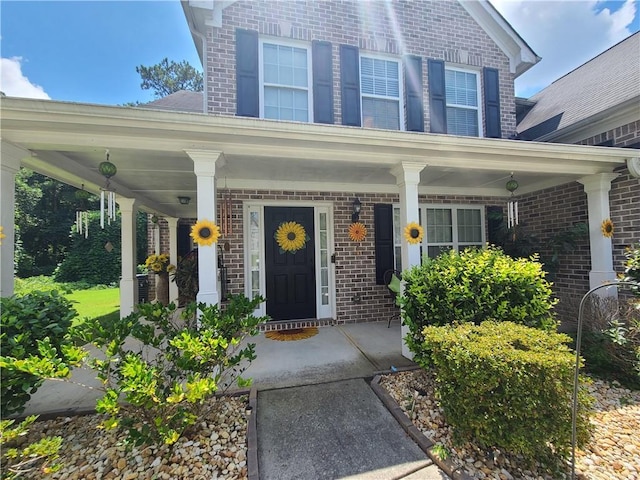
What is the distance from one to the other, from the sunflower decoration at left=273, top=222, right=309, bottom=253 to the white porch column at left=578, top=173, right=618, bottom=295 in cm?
468

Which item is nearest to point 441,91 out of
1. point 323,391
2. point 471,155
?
point 471,155

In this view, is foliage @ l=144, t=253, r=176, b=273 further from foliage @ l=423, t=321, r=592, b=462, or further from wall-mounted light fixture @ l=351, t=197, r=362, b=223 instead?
foliage @ l=423, t=321, r=592, b=462

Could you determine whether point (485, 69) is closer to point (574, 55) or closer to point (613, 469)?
point (574, 55)

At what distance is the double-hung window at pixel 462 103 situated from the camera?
585cm

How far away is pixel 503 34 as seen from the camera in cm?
602

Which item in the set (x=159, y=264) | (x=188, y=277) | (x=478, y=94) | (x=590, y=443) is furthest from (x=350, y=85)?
(x=159, y=264)

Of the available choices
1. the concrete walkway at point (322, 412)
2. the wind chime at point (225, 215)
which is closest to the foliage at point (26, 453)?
the concrete walkway at point (322, 412)

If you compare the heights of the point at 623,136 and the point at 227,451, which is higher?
the point at 623,136

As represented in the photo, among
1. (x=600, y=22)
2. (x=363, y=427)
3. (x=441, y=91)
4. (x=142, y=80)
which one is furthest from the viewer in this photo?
(x=142, y=80)

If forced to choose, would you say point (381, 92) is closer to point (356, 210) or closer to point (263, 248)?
point (356, 210)

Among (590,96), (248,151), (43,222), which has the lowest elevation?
(248,151)

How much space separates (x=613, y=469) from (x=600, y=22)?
27.0ft

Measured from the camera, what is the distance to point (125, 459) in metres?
2.10

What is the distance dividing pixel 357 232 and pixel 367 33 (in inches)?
147
